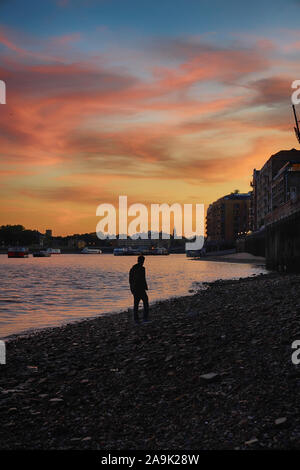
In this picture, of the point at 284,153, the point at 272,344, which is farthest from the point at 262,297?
the point at 284,153

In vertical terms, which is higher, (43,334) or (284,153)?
(284,153)

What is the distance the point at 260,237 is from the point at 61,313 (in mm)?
105591

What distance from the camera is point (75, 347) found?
14781 millimetres

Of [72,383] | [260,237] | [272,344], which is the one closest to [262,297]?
[272,344]

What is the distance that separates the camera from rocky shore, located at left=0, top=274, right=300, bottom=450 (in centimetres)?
751

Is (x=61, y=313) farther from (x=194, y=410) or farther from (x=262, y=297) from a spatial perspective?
(x=194, y=410)

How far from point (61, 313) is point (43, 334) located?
929 centimetres

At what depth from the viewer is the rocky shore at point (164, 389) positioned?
7.51m

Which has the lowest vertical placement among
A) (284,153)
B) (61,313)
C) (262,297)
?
(61,313)

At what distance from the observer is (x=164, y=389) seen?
378 inches

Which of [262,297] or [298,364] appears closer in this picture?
[298,364]
